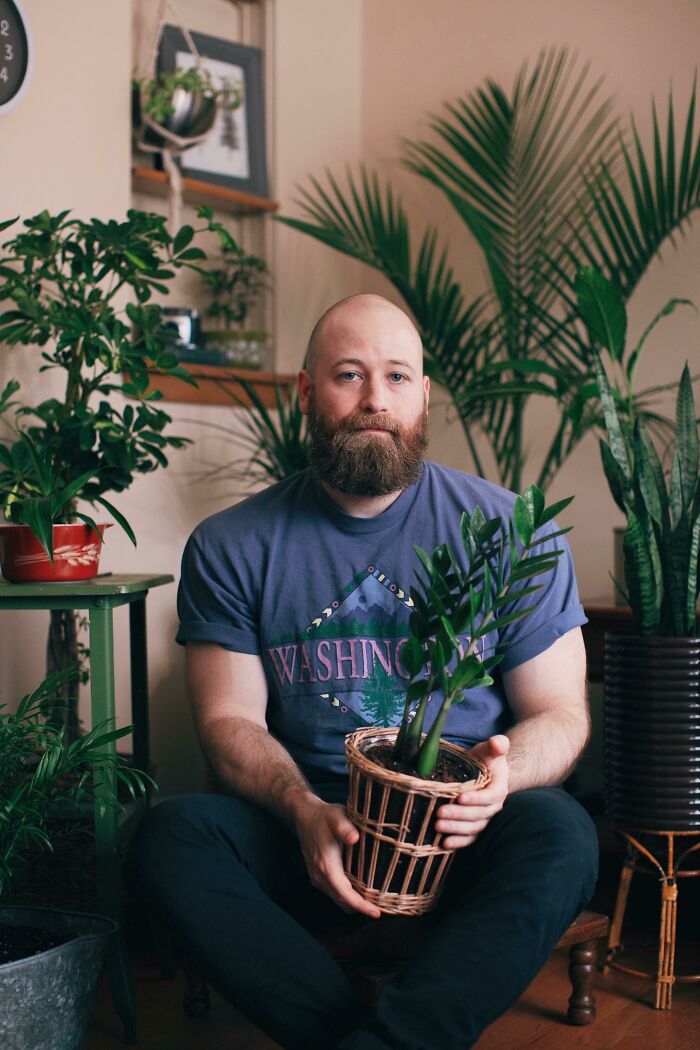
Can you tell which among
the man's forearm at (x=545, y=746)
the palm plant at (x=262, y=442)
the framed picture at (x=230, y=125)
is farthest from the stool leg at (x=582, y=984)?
the framed picture at (x=230, y=125)

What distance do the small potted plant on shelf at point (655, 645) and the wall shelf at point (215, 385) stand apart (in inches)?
47.6

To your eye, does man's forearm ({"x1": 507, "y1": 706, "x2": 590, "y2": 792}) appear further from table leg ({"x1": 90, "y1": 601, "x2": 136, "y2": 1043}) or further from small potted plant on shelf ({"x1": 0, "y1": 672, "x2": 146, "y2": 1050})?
table leg ({"x1": 90, "y1": 601, "x2": 136, "y2": 1043})

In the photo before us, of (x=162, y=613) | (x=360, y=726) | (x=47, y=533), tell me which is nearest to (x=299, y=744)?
(x=360, y=726)

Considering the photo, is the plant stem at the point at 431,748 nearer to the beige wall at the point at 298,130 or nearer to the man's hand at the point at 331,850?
the man's hand at the point at 331,850

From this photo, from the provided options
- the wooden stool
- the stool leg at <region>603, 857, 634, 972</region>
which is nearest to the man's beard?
the wooden stool

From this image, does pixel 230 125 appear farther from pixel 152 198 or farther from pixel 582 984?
pixel 582 984

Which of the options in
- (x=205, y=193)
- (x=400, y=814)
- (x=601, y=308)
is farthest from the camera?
(x=205, y=193)

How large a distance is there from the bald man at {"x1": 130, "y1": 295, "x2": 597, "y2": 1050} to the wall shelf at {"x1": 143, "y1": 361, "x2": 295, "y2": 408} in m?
0.99

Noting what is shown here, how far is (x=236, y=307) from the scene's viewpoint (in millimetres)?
3318

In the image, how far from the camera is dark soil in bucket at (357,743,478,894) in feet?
4.68

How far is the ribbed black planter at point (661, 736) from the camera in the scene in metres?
2.05

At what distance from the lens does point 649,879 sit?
2.65m

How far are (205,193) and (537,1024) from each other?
7.47 feet

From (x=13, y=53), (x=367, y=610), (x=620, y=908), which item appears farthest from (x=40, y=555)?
(x=620, y=908)
